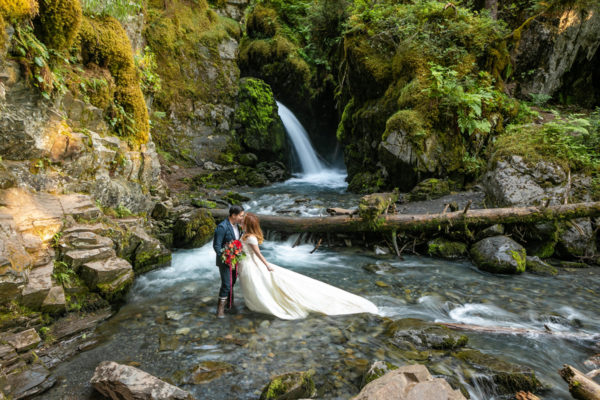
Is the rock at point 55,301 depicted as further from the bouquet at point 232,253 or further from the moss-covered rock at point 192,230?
the moss-covered rock at point 192,230

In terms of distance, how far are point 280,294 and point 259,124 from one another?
563 inches

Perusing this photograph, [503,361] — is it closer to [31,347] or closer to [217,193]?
[31,347]

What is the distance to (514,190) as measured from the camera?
8008 millimetres

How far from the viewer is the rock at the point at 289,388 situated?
2994 millimetres

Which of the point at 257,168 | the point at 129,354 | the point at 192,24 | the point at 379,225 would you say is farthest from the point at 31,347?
the point at 192,24

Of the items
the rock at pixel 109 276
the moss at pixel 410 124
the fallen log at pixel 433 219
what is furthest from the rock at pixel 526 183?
the rock at pixel 109 276

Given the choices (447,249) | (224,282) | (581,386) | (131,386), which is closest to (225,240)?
(224,282)

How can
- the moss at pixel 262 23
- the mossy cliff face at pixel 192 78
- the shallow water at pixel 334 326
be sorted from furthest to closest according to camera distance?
the moss at pixel 262 23 → the mossy cliff face at pixel 192 78 → the shallow water at pixel 334 326

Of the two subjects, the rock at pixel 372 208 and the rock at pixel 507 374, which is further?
the rock at pixel 372 208

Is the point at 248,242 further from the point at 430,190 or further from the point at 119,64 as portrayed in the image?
the point at 430,190

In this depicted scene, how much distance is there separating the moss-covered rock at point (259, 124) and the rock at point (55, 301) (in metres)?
13.9

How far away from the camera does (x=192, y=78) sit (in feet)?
57.8

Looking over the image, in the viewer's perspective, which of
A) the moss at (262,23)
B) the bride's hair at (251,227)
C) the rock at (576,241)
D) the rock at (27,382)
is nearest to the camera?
the rock at (27,382)

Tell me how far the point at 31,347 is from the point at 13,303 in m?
0.58
